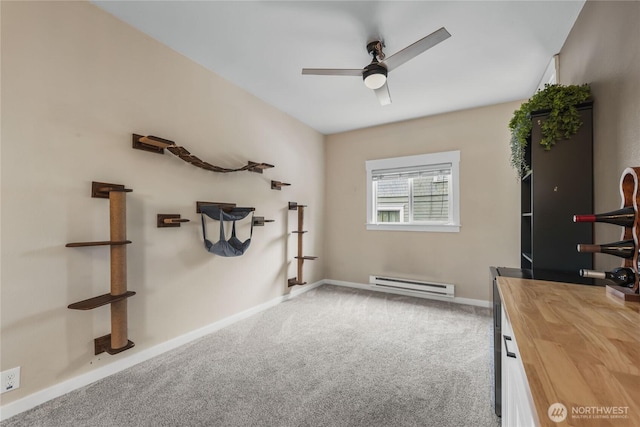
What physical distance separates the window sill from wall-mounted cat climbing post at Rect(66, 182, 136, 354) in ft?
10.4

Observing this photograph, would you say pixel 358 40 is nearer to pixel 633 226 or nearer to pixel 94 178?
pixel 633 226

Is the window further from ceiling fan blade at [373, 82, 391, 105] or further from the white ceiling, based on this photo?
ceiling fan blade at [373, 82, 391, 105]

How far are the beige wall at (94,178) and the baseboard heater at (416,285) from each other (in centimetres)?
203

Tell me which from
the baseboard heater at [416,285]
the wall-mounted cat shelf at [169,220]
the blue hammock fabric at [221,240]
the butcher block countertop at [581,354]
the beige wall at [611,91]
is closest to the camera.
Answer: the butcher block countertop at [581,354]

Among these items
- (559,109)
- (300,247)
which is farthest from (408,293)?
(559,109)

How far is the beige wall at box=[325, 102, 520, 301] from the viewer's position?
3.29m

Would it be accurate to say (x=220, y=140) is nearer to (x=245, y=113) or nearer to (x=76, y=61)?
(x=245, y=113)

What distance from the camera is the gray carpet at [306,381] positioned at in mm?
1530

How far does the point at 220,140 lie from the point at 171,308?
165 cm

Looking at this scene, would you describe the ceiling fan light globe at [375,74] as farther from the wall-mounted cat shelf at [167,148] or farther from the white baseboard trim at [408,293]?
the white baseboard trim at [408,293]

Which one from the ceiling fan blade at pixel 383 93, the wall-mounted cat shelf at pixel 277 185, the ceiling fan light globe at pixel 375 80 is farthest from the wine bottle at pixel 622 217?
the wall-mounted cat shelf at pixel 277 185

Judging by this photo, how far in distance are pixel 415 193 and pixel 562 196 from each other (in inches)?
88.7

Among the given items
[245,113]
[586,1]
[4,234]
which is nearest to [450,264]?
[586,1]

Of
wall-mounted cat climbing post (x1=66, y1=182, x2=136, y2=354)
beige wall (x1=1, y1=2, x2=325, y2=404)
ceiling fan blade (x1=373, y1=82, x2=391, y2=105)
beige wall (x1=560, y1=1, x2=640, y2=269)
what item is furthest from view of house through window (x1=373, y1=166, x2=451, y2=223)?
wall-mounted cat climbing post (x1=66, y1=182, x2=136, y2=354)
